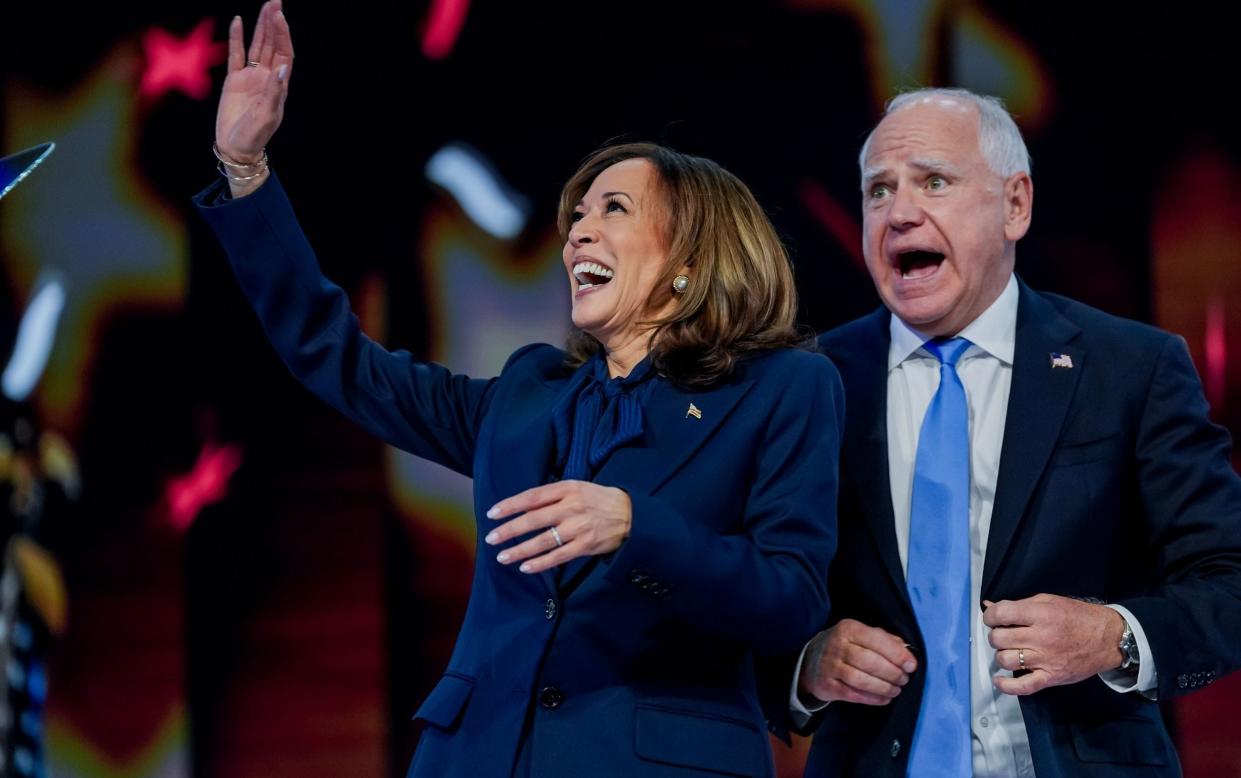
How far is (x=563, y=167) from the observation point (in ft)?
11.5

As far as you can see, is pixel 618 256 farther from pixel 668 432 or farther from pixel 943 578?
pixel 943 578

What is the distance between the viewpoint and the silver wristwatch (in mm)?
1918

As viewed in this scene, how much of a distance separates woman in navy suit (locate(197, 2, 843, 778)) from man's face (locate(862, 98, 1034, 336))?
285mm

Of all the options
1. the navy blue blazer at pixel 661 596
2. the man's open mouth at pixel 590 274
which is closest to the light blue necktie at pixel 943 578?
the navy blue blazer at pixel 661 596

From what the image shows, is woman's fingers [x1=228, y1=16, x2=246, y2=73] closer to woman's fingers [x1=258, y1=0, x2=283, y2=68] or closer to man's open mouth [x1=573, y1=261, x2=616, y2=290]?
woman's fingers [x1=258, y1=0, x2=283, y2=68]

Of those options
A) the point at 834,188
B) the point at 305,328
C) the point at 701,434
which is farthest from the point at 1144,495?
the point at 834,188

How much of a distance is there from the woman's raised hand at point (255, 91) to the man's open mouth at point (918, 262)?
3.14ft

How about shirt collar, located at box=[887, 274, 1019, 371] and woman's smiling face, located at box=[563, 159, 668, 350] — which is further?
shirt collar, located at box=[887, 274, 1019, 371]

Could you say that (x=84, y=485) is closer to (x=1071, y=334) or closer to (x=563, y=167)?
(x=563, y=167)

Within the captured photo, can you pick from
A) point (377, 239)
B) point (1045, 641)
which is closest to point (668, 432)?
point (1045, 641)

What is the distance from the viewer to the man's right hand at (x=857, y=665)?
1.94 metres

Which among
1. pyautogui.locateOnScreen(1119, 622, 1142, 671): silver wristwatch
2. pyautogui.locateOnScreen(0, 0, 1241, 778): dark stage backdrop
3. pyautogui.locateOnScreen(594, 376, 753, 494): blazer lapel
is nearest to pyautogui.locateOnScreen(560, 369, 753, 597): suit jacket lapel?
pyautogui.locateOnScreen(594, 376, 753, 494): blazer lapel

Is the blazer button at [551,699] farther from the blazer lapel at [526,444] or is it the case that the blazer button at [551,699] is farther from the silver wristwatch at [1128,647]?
the silver wristwatch at [1128,647]

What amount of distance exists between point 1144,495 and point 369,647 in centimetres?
194
